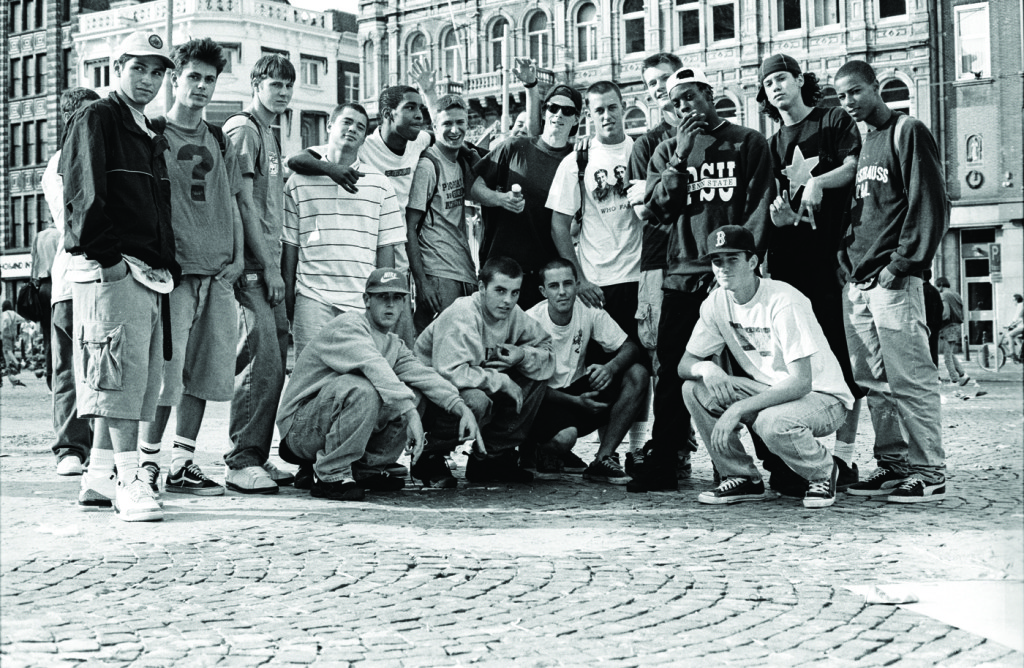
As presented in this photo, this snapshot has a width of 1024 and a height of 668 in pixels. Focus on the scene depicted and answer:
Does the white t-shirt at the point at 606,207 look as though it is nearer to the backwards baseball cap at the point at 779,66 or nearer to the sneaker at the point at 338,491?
the backwards baseball cap at the point at 779,66

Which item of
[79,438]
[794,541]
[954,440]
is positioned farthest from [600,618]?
[954,440]

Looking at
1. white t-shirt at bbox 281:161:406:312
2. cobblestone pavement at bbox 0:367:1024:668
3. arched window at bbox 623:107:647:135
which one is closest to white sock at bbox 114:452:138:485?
cobblestone pavement at bbox 0:367:1024:668

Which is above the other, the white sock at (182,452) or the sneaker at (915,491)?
the white sock at (182,452)

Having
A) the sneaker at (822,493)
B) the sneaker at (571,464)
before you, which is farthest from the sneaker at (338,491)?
the sneaker at (822,493)

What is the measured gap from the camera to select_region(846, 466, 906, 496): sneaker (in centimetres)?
585

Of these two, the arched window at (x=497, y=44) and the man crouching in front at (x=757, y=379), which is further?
the arched window at (x=497, y=44)

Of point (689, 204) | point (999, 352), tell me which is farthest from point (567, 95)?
point (999, 352)

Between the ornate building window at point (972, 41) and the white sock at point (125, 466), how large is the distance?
360cm

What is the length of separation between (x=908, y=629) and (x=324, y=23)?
29.7 ft

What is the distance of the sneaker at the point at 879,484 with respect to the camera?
585cm

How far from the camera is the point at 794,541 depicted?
15.2 ft

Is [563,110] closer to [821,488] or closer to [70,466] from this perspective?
[821,488]

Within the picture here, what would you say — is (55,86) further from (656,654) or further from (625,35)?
(656,654)

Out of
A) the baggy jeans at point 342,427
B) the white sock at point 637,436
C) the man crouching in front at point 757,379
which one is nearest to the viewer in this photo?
the man crouching in front at point 757,379
